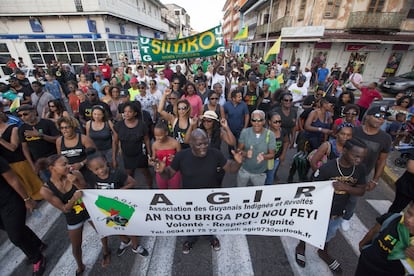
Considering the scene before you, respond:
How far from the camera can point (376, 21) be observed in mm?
16656

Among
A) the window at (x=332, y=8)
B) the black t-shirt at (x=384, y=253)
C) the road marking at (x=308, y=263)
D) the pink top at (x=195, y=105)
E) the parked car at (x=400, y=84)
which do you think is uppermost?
the window at (x=332, y=8)

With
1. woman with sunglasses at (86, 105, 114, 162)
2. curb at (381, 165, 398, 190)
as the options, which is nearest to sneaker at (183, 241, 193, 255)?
woman with sunglasses at (86, 105, 114, 162)

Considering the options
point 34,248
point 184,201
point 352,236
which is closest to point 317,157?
point 352,236

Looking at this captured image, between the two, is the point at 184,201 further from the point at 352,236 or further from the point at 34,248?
the point at 352,236

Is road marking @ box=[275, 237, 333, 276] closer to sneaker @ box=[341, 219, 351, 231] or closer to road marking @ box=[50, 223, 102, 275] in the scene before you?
sneaker @ box=[341, 219, 351, 231]

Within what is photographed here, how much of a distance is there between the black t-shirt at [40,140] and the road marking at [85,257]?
5.60 feet

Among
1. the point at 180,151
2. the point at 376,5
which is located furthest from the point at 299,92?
the point at 376,5

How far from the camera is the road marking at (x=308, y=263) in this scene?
2.86 m

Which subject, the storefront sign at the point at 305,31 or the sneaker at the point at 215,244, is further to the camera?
the storefront sign at the point at 305,31

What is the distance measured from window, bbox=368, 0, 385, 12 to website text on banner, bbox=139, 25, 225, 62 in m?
18.0

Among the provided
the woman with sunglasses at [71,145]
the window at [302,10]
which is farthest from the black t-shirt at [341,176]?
the window at [302,10]

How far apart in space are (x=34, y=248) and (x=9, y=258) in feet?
2.50

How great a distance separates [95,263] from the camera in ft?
9.75

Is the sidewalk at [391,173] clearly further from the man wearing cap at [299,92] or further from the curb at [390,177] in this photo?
the man wearing cap at [299,92]
